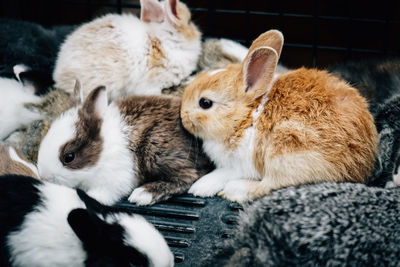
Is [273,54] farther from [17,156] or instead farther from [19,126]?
[19,126]

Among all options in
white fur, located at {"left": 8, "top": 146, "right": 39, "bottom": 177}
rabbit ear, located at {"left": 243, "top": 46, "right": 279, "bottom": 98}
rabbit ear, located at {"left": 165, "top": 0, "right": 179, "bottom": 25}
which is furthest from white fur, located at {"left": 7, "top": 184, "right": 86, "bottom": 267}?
rabbit ear, located at {"left": 165, "top": 0, "right": 179, "bottom": 25}

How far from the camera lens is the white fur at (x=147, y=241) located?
1368 millimetres

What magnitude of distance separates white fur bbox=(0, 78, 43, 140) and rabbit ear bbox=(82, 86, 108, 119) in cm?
46

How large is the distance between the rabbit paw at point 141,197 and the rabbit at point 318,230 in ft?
1.18

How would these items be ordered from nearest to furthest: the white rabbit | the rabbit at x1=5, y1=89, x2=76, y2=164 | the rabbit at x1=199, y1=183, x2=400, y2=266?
1. the rabbit at x1=199, y1=183, x2=400, y2=266
2. the rabbit at x1=5, y1=89, x2=76, y2=164
3. the white rabbit

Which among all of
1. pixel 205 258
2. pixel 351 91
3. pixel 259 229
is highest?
pixel 351 91

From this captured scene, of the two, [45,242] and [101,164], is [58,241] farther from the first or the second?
[101,164]

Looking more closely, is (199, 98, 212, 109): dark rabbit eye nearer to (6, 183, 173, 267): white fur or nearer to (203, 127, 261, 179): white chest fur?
(203, 127, 261, 179): white chest fur

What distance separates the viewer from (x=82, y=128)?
1.77 m

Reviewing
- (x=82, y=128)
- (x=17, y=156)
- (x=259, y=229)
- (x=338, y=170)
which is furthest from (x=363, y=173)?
(x=17, y=156)

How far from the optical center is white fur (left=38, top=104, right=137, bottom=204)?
1722 mm

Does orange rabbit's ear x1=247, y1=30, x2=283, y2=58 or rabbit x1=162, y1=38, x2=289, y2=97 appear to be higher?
→ orange rabbit's ear x1=247, y1=30, x2=283, y2=58

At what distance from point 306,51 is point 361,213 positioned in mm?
1975

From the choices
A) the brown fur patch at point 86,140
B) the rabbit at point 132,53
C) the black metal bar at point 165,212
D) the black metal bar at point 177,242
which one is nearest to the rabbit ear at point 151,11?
the rabbit at point 132,53
